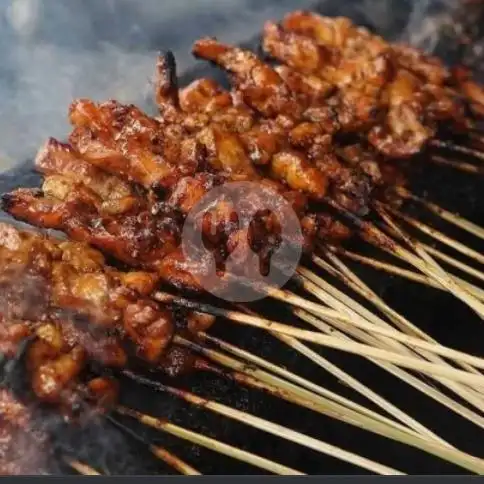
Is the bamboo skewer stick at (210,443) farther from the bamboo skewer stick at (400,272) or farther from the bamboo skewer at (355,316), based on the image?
the bamboo skewer stick at (400,272)

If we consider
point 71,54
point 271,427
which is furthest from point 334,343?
point 71,54

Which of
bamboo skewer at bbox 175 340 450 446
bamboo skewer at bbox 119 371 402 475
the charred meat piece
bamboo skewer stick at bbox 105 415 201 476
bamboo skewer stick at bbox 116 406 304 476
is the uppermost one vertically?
the charred meat piece

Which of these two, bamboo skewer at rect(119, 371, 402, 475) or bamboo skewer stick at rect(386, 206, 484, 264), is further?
bamboo skewer stick at rect(386, 206, 484, 264)

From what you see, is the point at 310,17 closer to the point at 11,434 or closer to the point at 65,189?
the point at 65,189

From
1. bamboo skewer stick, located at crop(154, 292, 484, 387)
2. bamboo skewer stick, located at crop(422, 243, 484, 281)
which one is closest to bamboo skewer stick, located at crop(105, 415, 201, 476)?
bamboo skewer stick, located at crop(154, 292, 484, 387)

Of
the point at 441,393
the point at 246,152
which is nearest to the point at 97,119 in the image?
the point at 246,152

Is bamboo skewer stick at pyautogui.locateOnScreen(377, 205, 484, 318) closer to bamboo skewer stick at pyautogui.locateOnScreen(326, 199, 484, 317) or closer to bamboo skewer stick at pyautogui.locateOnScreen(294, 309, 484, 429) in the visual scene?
bamboo skewer stick at pyautogui.locateOnScreen(326, 199, 484, 317)

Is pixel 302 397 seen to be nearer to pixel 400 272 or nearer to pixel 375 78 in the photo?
pixel 400 272

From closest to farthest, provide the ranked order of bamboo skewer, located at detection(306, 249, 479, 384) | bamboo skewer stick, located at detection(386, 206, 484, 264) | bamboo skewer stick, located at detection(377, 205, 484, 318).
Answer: bamboo skewer, located at detection(306, 249, 479, 384) < bamboo skewer stick, located at detection(377, 205, 484, 318) < bamboo skewer stick, located at detection(386, 206, 484, 264)
